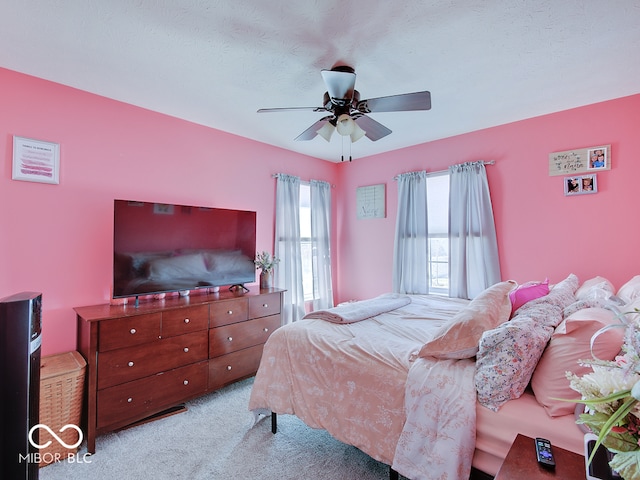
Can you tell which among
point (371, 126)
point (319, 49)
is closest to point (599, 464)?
point (371, 126)

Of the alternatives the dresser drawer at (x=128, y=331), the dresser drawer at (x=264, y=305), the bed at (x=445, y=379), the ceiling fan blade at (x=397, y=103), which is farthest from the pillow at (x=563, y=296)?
the dresser drawer at (x=128, y=331)

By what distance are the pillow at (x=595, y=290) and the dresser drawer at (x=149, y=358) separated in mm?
2803

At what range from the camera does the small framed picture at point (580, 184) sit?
9.16 feet

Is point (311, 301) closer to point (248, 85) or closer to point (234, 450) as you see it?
point (234, 450)

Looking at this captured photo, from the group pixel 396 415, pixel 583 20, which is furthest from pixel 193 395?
pixel 583 20

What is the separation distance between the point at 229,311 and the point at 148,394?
2.80ft

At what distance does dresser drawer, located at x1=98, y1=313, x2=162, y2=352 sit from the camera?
2129 mm

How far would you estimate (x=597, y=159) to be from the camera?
9.09ft

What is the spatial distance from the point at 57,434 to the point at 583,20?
4076mm

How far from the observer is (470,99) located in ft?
8.86

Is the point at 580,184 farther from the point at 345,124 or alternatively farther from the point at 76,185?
the point at 76,185

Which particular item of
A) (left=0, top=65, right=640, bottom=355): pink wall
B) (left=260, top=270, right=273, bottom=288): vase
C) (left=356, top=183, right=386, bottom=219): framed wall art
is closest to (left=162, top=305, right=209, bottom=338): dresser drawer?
(left=0, top=65, right=640, bottom=355): pink wall

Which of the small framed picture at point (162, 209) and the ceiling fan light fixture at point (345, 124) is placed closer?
the ceiling fan light fixture at point (345, 124)

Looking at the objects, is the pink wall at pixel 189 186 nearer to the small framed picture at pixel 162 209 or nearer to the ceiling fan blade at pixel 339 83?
the small framed picture at pixel 162 209
